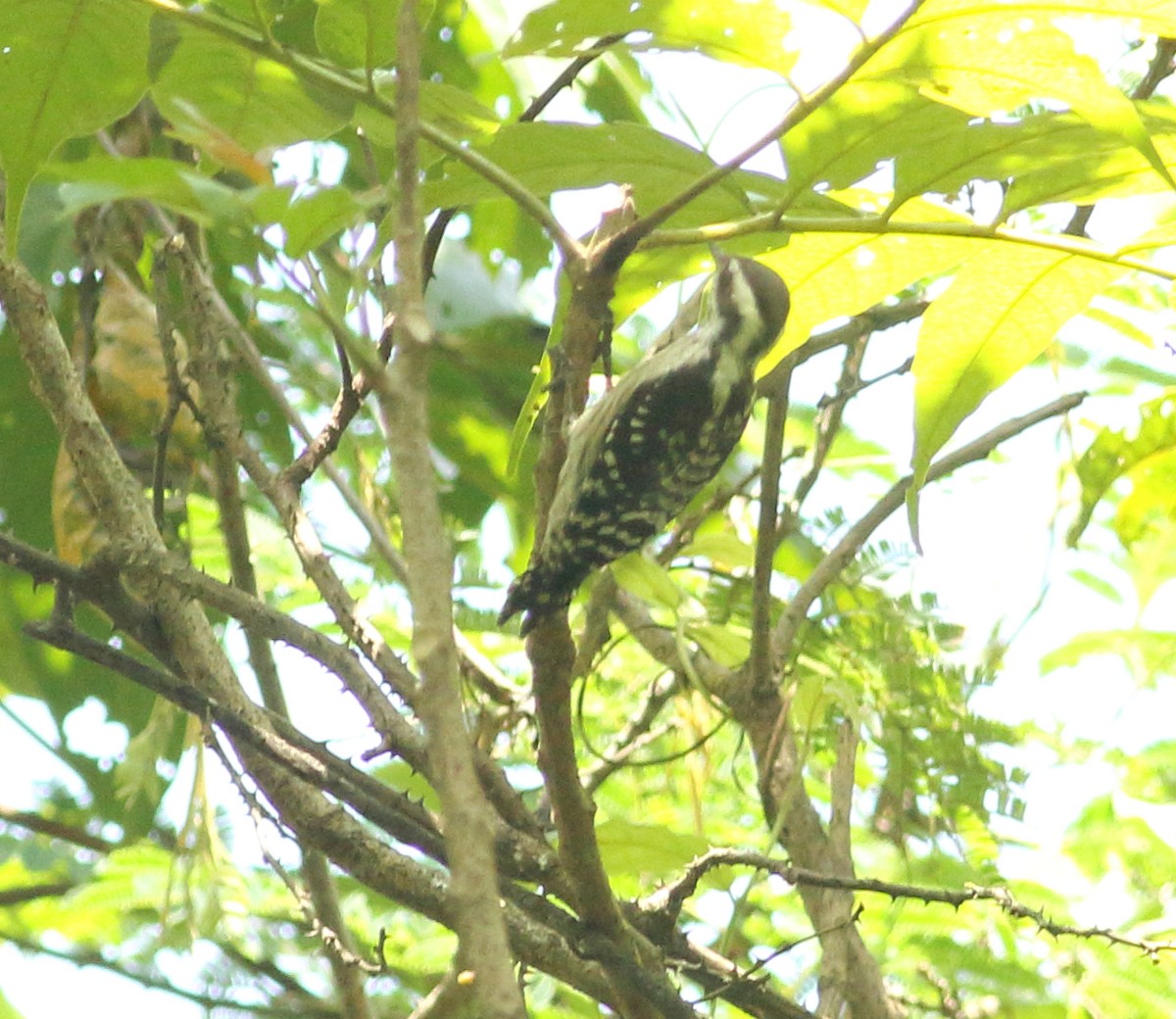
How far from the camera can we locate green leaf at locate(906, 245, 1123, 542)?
2.33 meters

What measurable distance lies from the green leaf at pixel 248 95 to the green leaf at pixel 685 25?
0.36 m

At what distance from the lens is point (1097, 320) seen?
11.2ft

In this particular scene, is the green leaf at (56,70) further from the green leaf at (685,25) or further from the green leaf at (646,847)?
the green leaf at (646,847)

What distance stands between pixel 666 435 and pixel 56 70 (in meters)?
1.80

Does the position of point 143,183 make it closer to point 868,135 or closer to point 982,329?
point 868,135

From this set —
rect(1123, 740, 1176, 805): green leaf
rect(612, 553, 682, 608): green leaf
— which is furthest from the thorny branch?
rect(1123, 740, 1176, 805): green leaf

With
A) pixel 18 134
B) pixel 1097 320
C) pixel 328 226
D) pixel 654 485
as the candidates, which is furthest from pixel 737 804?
pixel 328 226

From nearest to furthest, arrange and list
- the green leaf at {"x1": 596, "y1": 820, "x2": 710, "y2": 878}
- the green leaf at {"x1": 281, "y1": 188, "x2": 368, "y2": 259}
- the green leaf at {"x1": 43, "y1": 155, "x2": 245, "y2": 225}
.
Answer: the green leaf at {"x1": 43, "y1": 155, "x2": 245, "y2": 225} → the green leaf at {"x1": 281, "y1": 188, "x2": 368, "y2": 259} → the green leaf at {"x1": 596, "y1": 820, "x2": 710, "y2": 878}

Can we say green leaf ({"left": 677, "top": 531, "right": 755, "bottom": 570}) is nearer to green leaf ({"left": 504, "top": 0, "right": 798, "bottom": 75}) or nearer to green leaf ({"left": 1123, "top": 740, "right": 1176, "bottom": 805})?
green leaf ({"left": 1123, "top": 740, "right": 1176, "bottom": 805})

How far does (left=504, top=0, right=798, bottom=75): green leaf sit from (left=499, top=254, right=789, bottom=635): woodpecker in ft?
4.36

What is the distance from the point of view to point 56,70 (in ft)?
6.33

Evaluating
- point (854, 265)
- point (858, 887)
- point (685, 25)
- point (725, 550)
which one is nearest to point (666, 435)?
point (725, 550)

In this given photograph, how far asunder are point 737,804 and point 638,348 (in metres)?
1.67

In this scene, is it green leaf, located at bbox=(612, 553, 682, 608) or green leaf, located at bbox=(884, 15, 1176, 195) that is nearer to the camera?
green leaf, located at bbox=(884, 15, 1176, 195)
